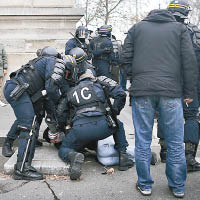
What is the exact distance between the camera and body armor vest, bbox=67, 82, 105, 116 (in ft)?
13.3

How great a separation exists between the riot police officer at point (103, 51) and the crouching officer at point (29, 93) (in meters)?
4.00

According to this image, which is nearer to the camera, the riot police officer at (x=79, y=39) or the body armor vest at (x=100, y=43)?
the riot police officer at (x=79, y=39)

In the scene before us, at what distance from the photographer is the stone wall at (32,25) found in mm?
8711

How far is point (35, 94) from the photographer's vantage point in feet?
13.5

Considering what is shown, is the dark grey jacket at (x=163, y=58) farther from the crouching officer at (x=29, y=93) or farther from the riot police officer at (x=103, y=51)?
the riot police officer at (x=103, y=51)

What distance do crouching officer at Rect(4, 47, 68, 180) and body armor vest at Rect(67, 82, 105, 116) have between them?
0.21m

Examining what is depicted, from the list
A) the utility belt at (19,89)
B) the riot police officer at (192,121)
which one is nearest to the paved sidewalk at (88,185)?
the riot police officer at (192,121)

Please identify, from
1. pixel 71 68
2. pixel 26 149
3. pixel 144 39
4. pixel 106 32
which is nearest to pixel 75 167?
pixel 26 149

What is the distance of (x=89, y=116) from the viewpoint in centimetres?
399

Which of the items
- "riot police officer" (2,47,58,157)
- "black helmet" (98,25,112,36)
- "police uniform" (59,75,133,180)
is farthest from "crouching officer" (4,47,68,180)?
"black helmet" (98,25,112,36)

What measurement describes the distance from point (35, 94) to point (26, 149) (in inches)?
27.6

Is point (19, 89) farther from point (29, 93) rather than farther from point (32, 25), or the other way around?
point (32, 25)

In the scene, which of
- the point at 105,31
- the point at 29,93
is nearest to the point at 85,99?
the point at 29,93

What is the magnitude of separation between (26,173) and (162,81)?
6.25 ft
